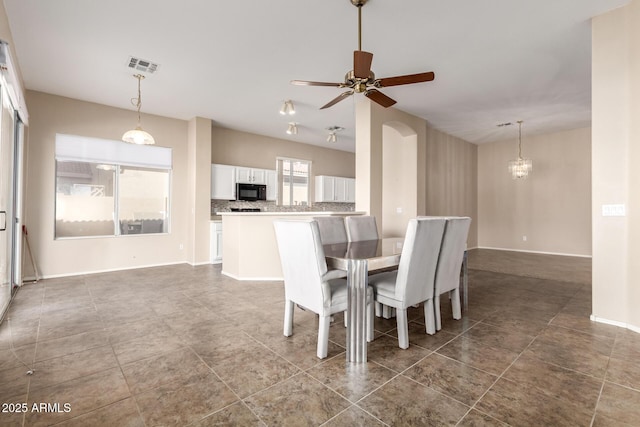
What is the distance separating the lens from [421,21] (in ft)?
9.54

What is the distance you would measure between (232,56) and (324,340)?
324cm

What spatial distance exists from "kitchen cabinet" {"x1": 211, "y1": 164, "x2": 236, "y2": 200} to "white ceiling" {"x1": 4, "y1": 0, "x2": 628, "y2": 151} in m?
1.39

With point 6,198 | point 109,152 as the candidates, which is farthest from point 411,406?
point 109,152

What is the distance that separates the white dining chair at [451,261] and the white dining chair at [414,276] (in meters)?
0.10

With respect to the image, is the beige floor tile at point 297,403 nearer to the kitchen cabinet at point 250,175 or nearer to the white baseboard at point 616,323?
the white baseboard at point 616,323

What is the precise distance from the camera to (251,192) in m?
6.80

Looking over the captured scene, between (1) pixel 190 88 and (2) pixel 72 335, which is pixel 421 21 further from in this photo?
(2) pixel 72 335

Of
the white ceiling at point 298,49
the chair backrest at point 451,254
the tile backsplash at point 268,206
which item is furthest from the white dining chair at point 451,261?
the tile backsplash at point 268,206

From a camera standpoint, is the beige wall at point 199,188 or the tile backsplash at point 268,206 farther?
the tile backsplash at point 268,206

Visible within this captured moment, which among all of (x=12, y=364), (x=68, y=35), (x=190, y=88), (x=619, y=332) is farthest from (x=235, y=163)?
(x=619, y=332)

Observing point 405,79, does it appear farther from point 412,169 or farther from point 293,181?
point 293,181

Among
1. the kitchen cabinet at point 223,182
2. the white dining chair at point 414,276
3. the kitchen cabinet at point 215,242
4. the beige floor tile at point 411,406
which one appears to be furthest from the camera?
the kitchen cabinet at point 223,182

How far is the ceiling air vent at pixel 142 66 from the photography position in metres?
3.67

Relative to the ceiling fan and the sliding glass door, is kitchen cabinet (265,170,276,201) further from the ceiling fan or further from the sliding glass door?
the ceiling fan
